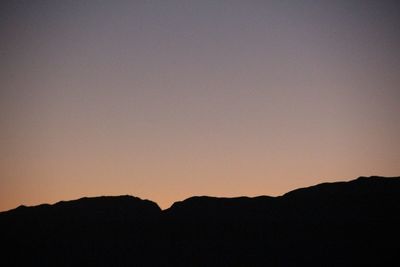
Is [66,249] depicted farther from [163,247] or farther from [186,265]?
[186,265]

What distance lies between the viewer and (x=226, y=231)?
49000 millimetres

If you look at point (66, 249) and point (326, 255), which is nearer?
point (326, 255)

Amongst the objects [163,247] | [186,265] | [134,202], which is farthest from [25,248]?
[186,265]

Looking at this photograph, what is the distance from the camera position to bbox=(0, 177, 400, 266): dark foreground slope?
1662 inches

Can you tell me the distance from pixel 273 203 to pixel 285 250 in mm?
8444

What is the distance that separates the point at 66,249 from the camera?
5253 cm

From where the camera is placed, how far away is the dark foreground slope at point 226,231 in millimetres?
42219

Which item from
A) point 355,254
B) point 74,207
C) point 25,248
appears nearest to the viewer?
point 355,254

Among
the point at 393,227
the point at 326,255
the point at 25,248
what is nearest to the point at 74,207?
the point at 25,248

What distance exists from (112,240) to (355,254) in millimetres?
31423

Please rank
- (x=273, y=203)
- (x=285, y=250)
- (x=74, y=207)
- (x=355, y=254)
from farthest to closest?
1. (x=74, y=207)
2. (x=273, y=203)
3. (x=285, y=250)
4. (x=355, y=254)

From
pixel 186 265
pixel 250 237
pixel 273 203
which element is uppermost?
pixel 273 203

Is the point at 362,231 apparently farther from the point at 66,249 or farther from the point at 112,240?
the point at 66,249

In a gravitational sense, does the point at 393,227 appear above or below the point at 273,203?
below
